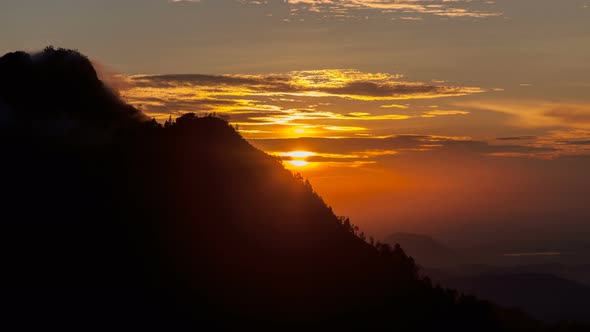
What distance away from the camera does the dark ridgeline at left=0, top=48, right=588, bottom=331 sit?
87.6 meters

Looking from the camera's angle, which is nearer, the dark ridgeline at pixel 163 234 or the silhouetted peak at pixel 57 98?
the dark ridgeline at pixel 163 234

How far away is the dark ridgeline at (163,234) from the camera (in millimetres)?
87625

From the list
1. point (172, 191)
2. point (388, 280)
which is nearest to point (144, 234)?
point (172, 191)

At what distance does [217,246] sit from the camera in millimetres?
103188

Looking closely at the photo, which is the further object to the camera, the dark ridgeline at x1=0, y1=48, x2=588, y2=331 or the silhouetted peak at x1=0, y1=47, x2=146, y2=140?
the silhouetted peak at x1=0, y1=47, x2=146, y2=140

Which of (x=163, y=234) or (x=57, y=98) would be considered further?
(x=57, y=98)

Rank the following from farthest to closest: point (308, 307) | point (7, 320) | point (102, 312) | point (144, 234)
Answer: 1. point (308, 307)
2. point (144, 234)
3. point (102, 312)
4. point (7, 320)

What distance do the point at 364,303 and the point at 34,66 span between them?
4860 centimetres

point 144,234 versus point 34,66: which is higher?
point 34,66

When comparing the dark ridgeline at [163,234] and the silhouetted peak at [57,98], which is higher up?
the silhouetted peak at [57,98]

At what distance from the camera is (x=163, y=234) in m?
99.2

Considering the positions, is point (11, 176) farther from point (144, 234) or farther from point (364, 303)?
point (364, 303)

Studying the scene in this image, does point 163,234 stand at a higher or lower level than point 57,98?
lower

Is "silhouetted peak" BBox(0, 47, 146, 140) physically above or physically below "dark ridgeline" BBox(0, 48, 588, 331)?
above
